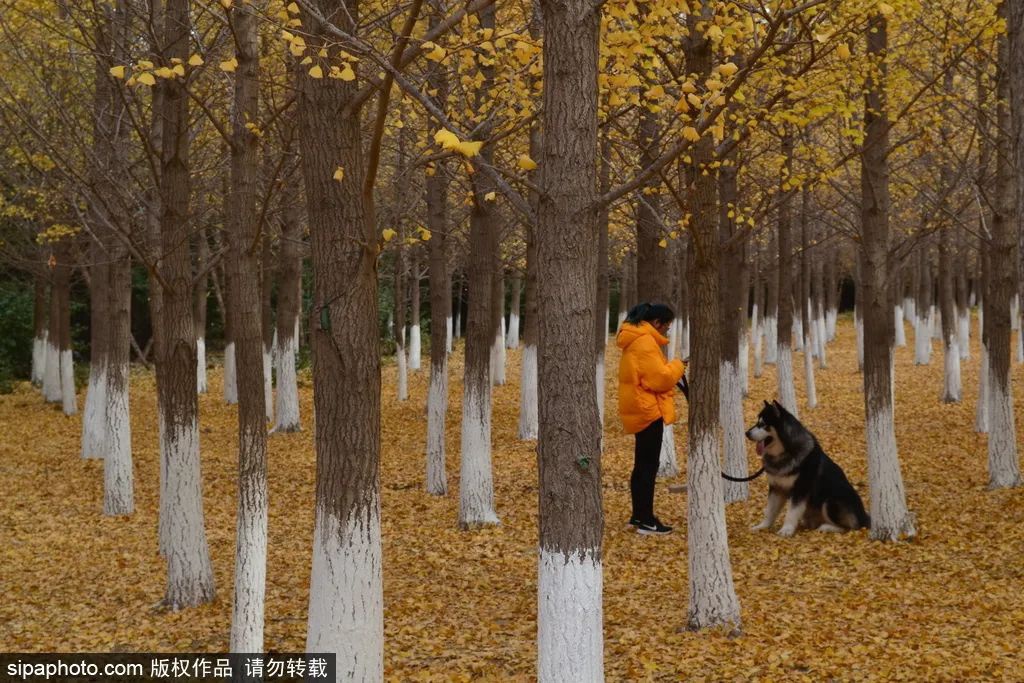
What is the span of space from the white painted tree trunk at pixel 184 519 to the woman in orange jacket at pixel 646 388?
13.1 feet

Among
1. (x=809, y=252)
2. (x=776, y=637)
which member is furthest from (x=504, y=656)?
(x=809, y=252)

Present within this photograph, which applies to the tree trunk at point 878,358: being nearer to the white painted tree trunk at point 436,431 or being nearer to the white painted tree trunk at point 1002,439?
the white painted tree trunk at point 1002,439

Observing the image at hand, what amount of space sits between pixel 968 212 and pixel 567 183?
2108cm

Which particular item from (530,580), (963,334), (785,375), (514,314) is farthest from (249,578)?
(514,314)

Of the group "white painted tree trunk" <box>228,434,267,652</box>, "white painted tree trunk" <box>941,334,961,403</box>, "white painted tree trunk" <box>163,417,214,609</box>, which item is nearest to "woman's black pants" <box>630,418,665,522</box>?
"white painted tree trunk" <box>163,417,214,609</box>

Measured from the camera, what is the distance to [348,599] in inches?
224

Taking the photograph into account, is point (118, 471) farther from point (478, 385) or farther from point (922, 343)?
point (922, 343)

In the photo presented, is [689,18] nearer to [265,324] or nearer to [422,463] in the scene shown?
[422,463]

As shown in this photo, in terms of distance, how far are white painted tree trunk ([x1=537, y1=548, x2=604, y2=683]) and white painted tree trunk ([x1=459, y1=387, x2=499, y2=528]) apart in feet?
21.0

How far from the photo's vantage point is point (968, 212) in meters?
23.2

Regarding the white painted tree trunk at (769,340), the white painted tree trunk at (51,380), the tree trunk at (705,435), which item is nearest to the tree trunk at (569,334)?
the tree trunk at (705,435)

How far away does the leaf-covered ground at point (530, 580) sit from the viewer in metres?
6.98

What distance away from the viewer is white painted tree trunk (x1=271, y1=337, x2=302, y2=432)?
18.6 m

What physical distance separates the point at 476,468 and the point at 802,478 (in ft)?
11.4
